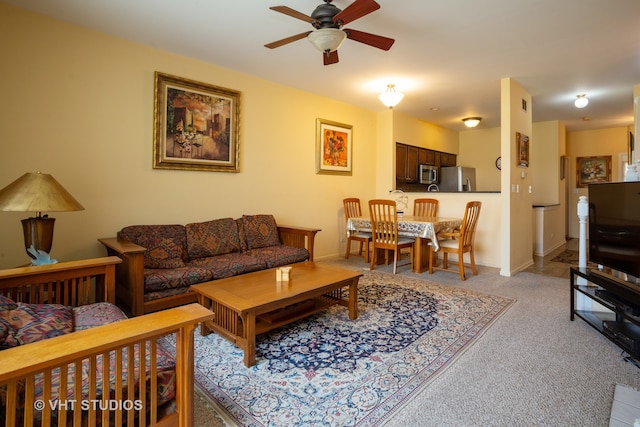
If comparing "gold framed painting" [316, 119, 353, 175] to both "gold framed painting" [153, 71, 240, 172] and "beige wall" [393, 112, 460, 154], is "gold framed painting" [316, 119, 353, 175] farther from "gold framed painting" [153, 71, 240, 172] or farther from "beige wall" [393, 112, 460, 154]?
"gold framed painting" [153, 71, 240, 172]

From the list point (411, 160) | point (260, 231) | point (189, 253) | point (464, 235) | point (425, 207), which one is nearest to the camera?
point (189, 253)

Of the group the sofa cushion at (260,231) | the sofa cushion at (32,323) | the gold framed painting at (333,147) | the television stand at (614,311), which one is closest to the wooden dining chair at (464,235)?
the television stand at (614,311)

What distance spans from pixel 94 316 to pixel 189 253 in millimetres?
1617

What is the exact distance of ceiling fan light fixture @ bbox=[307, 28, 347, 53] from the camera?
7.91 feet

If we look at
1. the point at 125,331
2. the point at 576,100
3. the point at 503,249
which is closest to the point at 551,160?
the point at 576,100

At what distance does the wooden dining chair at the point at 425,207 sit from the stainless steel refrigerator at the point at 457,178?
1603mm

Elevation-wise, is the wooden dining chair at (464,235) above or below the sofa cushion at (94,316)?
above

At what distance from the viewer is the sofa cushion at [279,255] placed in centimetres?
343

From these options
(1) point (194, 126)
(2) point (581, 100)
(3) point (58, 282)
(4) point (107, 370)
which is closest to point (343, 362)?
(4) point (107, 370)

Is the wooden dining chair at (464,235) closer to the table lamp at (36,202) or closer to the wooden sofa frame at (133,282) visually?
the wooden sofa frame at (133,282)

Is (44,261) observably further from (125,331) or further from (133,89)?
(133,89)

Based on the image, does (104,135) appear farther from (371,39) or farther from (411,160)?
(411,160)

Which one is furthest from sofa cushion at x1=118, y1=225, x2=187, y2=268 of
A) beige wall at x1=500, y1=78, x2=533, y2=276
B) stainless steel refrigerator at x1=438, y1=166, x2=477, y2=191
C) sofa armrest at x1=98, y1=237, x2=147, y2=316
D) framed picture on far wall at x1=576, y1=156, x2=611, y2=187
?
framed picture on far wall at x1=576, y1=156, x2=611, y2=187

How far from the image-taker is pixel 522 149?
4.56 m
